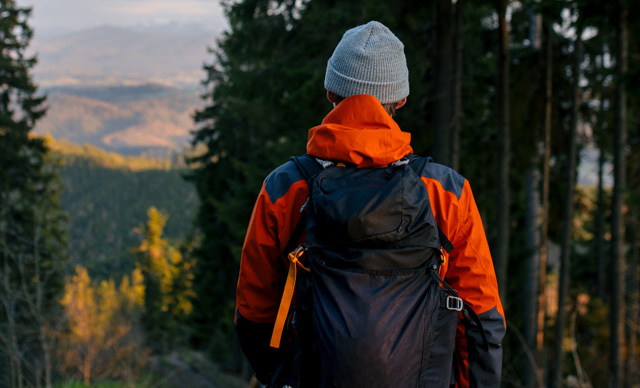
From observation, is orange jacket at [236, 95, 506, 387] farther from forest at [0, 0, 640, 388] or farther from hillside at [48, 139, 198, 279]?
hillside at [48, 139, 198, 279]

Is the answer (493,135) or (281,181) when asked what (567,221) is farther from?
(281,181)

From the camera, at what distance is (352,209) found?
6.04ft

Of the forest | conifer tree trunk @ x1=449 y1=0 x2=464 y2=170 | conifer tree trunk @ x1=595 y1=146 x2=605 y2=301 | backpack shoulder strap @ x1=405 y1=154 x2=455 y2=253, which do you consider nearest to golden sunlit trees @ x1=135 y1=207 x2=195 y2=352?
the forest

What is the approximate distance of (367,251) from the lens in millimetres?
1853

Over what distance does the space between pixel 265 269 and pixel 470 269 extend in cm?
83

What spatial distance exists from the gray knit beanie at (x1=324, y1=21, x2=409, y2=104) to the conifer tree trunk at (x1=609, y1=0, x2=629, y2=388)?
301 inches

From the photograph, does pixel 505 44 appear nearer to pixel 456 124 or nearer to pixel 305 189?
pixel 456 124

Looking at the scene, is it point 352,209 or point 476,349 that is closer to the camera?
point 352,209

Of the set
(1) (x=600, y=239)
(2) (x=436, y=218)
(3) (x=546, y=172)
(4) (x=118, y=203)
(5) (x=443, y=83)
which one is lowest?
(4) (x=118, y=203)

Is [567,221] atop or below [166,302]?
atop

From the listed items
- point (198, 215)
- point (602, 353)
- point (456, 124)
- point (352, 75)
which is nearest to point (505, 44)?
point (456, 124)

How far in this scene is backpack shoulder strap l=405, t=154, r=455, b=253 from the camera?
6.73 ft

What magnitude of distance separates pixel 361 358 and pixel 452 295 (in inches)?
18.1

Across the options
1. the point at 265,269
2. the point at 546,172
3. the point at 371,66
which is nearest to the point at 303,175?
the point at 265,269
